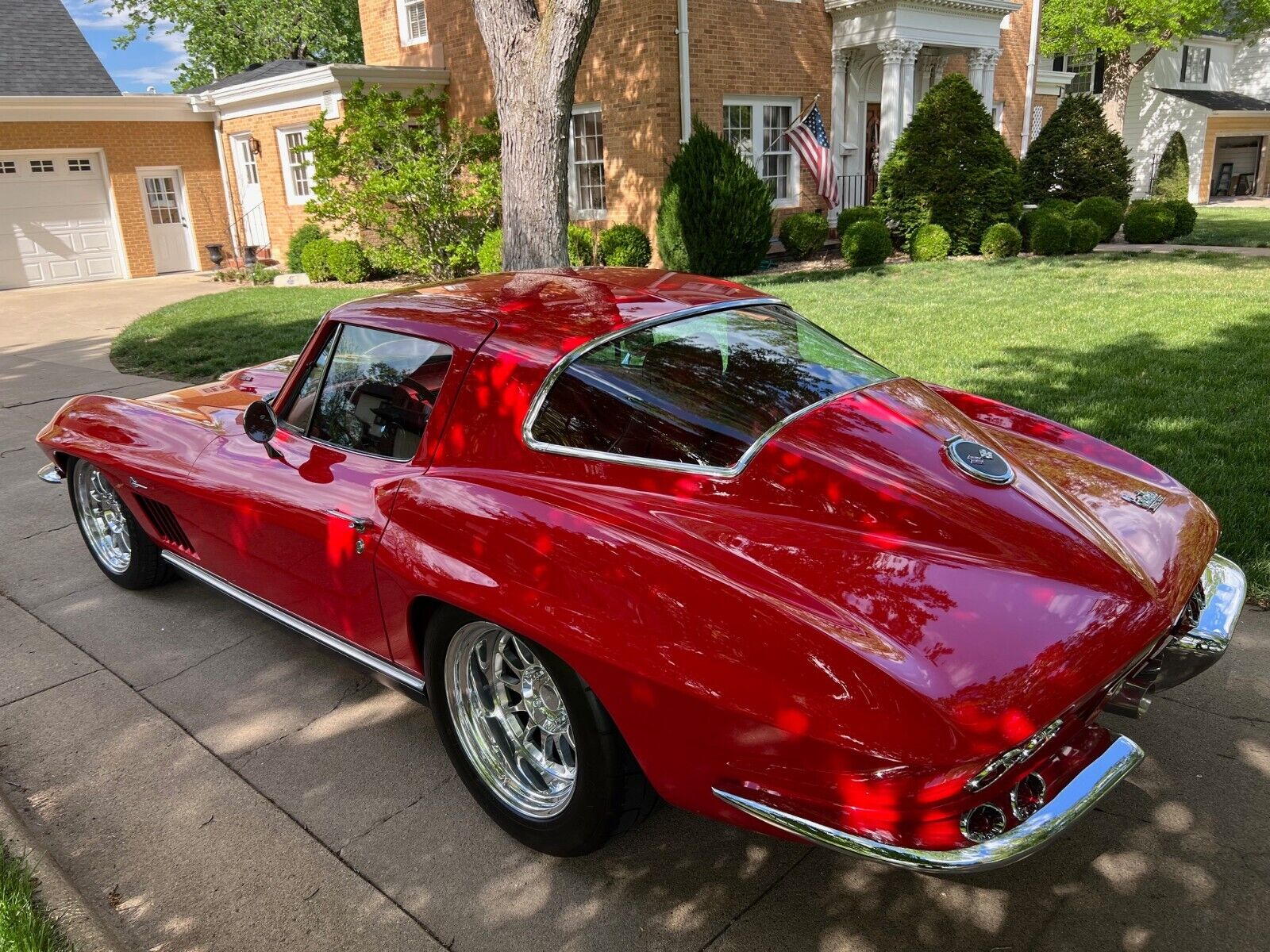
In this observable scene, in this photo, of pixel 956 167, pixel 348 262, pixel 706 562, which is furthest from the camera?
pixel 348 262

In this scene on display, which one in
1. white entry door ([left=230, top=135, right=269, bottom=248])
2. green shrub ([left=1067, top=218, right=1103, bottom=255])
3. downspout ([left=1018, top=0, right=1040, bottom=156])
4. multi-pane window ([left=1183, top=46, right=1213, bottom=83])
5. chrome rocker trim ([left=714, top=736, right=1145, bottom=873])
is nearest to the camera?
chrome rocker trim ([left=714, top=736, right=1145, bottom=873])

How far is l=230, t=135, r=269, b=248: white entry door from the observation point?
20.6 meters

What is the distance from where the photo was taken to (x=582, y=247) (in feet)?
48.9

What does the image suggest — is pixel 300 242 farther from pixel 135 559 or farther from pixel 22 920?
pixel 22 920

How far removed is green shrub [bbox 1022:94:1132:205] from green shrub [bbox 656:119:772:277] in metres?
7.89

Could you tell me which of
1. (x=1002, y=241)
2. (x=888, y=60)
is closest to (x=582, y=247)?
(x=1002, y=241)

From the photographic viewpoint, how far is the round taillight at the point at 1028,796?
6.43 feet

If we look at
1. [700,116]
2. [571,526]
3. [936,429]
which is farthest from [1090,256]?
[571,526]

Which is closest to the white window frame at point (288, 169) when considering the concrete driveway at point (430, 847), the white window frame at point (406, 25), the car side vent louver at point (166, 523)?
the white window frame at point (406, 25)

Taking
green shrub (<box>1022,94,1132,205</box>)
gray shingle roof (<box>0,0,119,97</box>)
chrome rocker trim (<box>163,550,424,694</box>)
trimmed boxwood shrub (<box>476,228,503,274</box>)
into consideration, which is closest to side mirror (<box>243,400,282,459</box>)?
chrome rocker trim (<box>163,550,424,694</box>)

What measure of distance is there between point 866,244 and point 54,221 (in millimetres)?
16780

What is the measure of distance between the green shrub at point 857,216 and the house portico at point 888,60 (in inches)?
61.3

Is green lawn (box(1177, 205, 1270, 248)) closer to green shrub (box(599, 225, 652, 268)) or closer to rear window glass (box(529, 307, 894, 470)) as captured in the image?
green shrub (box(599, 225, 652, 268))

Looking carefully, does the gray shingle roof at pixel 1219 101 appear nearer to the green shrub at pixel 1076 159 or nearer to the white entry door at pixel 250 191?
the green shrub at pixel 1076 159
